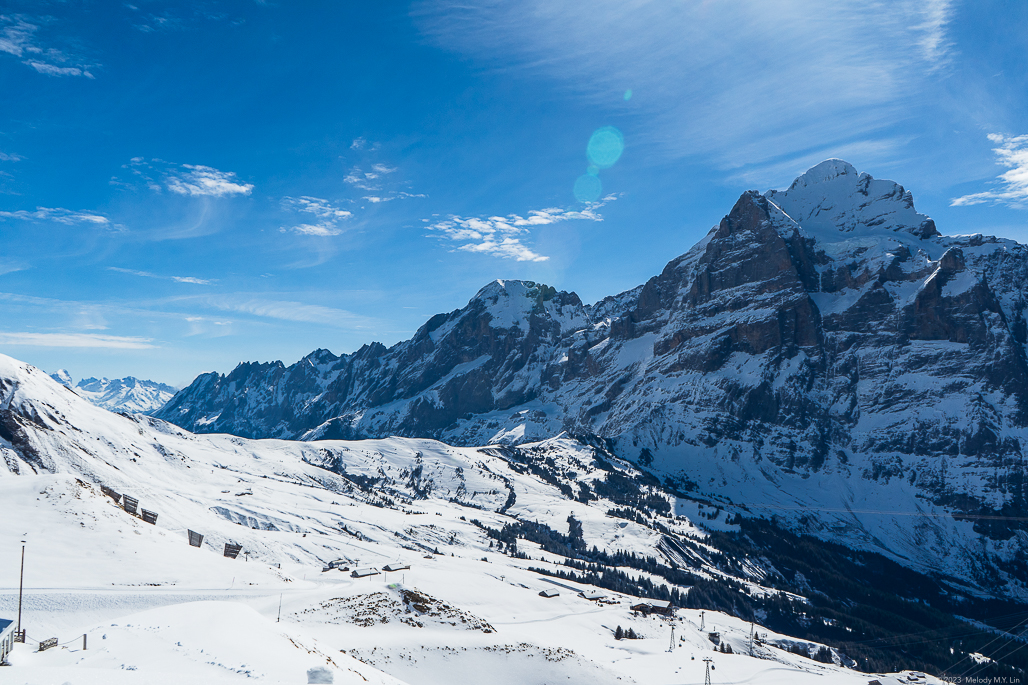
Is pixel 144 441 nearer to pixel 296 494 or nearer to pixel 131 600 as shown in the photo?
pixel 296 494

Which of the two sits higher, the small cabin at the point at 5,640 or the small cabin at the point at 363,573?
the small cabin at the point at 5,640

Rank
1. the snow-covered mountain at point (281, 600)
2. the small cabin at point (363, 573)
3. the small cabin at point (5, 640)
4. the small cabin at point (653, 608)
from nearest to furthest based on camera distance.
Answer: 1. the small cabin at point (5, 640)
2. the snow-covered mountain at point (281, 600)
3. the small cabin at point (363, 573)
4. the small cabin at point (653, 608)

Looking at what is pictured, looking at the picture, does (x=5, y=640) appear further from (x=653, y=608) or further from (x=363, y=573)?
(x=653, y=608)

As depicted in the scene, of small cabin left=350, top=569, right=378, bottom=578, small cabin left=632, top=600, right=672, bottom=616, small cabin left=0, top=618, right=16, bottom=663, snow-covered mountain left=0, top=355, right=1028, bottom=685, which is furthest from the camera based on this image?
small cabin left=632, top=600, right=672, bottom=616

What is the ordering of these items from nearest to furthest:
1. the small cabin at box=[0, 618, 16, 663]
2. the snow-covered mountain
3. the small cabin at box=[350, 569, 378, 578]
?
the small cabin at box=[0, 618, 16, 663] → the snow-covered mountain → the small cabin at box=[350, 569, 378, 578]

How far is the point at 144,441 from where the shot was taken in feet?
554

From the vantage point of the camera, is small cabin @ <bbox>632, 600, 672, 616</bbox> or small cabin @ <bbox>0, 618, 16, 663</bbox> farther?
small cabin @ <bbox>632, 600, 672, 616</bbox>

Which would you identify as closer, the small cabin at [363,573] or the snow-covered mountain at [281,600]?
the snow-covered mountain at [281,600]

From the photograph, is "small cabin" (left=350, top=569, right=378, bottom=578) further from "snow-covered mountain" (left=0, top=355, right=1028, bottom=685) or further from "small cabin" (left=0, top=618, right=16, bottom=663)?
"small cabin" (left=0, top=618, right=16, bottom=663)

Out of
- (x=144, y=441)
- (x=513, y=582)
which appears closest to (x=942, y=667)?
(x=513, y=582)

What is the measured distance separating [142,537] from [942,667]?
209757mm

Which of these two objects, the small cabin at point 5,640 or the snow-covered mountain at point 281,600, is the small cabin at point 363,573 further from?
the small cabin at point 5,640

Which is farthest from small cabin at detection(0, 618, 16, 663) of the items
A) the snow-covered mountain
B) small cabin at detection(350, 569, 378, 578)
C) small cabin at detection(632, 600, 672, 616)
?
small cabin at detection(632, 600, 672, 616)

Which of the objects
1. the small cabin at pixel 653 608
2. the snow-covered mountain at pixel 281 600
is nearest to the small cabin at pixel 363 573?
the snow-covered mountain at pixel 281 600
